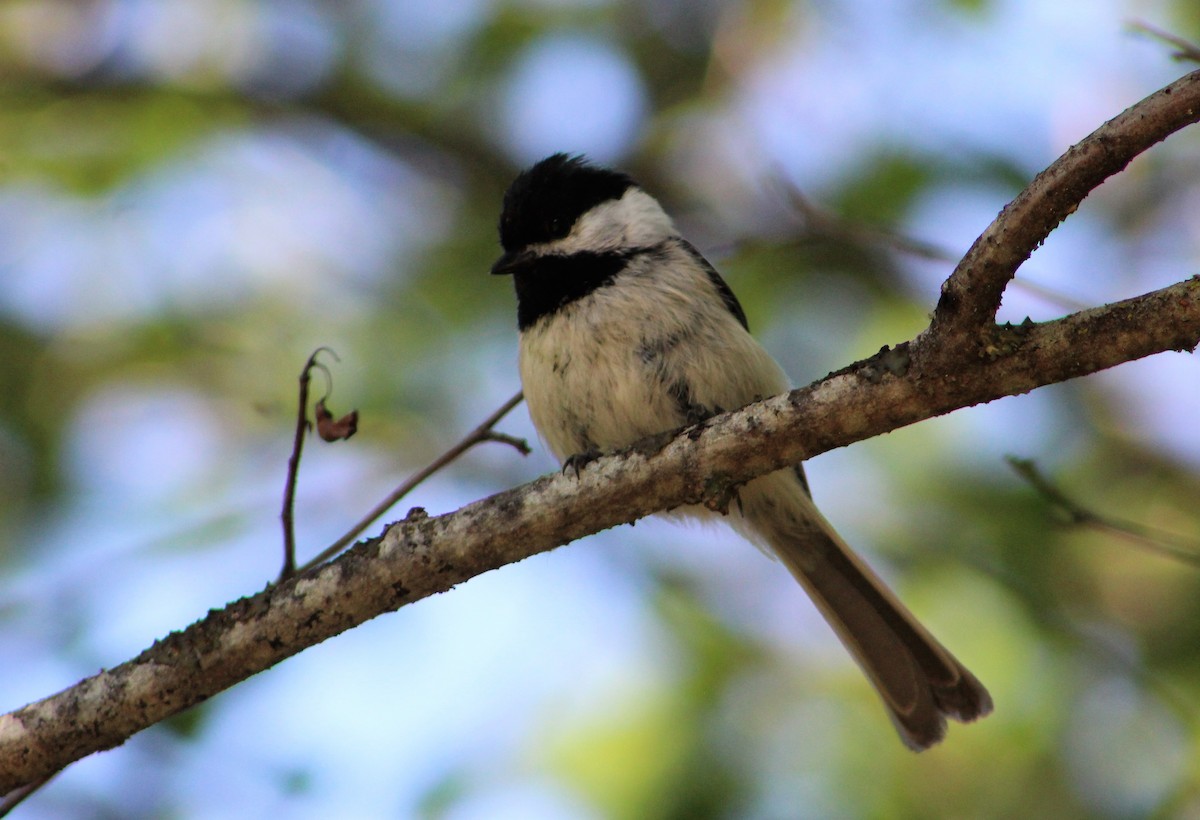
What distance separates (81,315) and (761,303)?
10.6ft

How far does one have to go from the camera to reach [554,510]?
9.23ft

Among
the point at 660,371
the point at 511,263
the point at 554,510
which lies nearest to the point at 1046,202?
the point at 554,510

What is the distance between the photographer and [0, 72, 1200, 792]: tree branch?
243 cm

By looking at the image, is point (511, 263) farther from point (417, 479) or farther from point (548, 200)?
point (417, 479)

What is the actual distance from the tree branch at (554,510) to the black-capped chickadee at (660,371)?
81 cm

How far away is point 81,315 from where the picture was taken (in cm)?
544

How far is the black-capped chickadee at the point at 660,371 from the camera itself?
365cm

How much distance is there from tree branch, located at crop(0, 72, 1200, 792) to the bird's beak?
1.32 metres

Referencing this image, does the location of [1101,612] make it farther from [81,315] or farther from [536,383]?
[81,315]

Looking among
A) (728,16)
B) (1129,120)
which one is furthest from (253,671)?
(728,16)

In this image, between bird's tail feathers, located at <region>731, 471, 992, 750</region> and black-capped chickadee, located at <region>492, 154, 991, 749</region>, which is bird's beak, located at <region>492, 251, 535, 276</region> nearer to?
black-capped chickadee, located at <region>492, 154, 991, 749</region>

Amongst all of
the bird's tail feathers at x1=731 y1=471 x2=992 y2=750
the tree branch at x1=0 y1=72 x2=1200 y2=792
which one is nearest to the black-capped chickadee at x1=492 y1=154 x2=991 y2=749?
the bird's tail feathers at x1=731 y1=471 x2=992 y2=750

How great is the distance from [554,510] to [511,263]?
1.42m

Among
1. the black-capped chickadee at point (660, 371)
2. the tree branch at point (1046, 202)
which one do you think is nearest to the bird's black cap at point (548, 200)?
the black-capped chickadee at point (660, 371)
